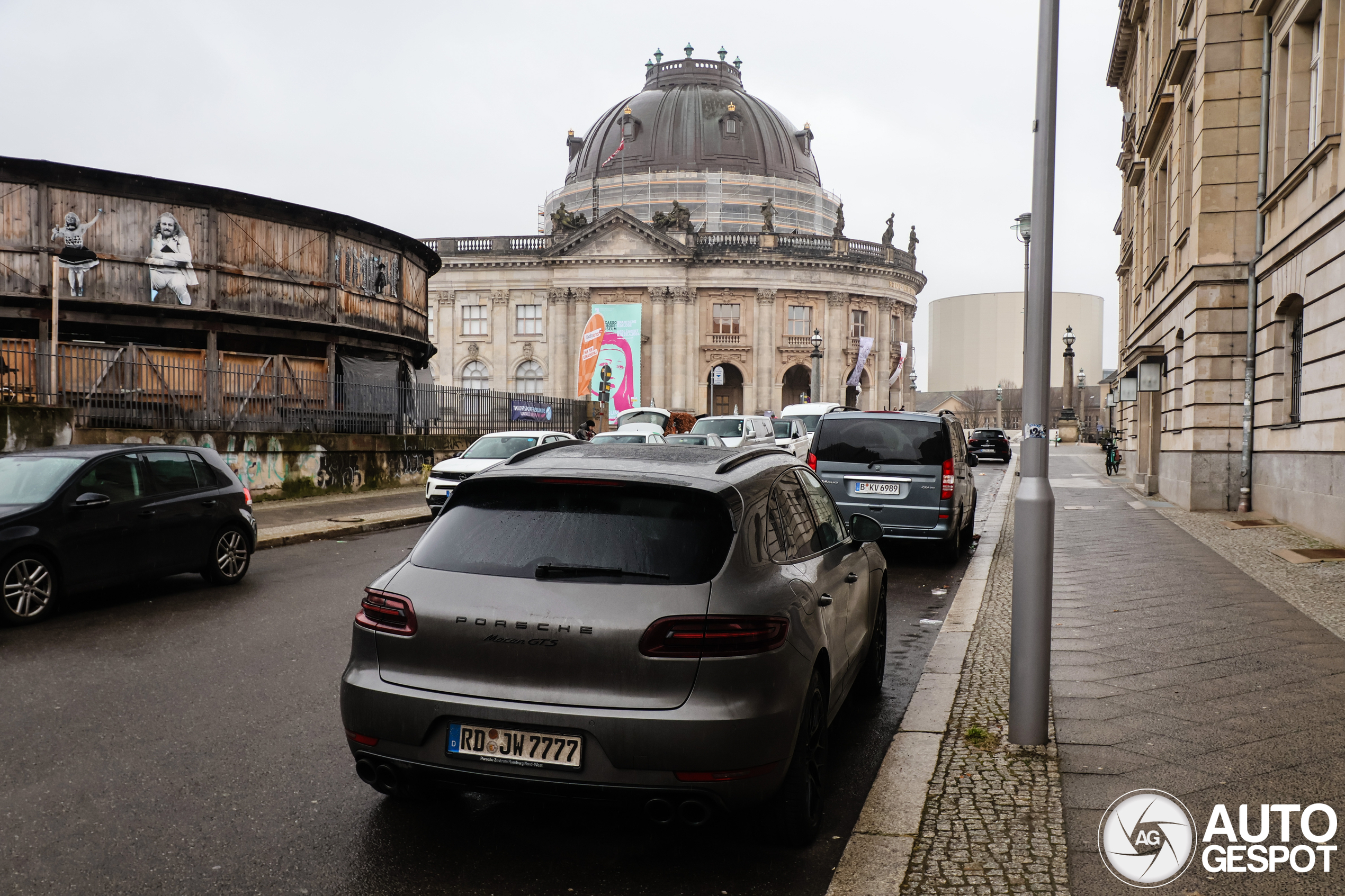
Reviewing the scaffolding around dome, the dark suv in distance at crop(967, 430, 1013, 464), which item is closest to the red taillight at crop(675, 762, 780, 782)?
the dark suv in distance at crop(967, 430, 1013, 464)

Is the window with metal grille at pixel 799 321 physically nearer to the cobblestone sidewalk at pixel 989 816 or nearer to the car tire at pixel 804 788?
the cobblestone sidewalk at pixel 989 816

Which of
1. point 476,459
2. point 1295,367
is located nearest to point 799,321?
point 476,459

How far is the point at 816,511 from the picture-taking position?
17.1ft

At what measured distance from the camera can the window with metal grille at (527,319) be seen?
7238 centimetres

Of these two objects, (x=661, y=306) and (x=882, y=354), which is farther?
(x=882, y=354)

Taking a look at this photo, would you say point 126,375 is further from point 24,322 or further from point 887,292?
point 887,292

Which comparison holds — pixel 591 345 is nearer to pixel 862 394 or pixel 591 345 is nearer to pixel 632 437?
pixel 862 394

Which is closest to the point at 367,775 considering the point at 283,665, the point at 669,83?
the point at 283,665

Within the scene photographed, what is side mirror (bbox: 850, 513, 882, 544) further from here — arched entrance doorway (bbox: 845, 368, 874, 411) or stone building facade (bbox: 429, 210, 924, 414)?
arched entrance doorway (bbox: 845, 368, 874, 411)

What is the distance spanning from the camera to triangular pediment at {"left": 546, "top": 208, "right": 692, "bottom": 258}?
70.1m

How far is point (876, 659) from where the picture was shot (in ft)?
20.2

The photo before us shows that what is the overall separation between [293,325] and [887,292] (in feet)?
192

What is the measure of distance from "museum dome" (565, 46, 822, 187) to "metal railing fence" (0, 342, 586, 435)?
57352 mm

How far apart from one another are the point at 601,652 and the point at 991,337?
352 ft
